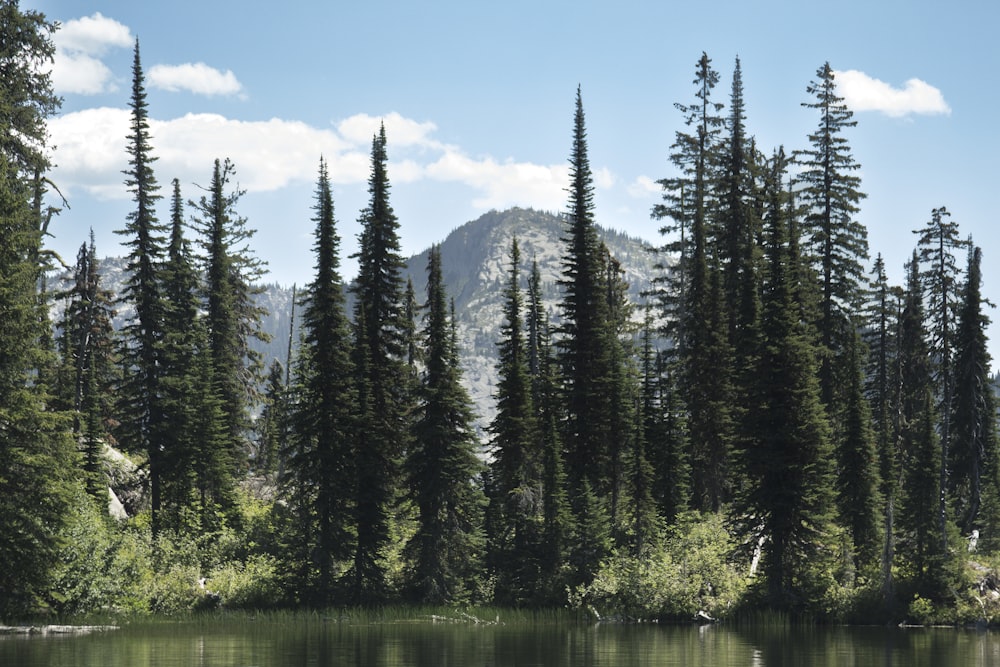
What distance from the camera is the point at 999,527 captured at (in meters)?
59.6

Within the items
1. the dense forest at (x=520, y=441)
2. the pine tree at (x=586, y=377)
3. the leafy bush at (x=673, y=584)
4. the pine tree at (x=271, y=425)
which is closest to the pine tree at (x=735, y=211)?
the dense forest at (x=520, y=441)

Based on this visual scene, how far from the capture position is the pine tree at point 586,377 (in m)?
51.7

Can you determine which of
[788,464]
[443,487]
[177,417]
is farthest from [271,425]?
[788,464]

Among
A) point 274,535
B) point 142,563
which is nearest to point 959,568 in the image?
point 274,535

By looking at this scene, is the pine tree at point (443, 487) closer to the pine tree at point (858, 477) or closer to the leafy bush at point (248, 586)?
the leafy bush at point (248, 586)

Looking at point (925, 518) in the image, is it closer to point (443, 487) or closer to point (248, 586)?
point (443, 487)

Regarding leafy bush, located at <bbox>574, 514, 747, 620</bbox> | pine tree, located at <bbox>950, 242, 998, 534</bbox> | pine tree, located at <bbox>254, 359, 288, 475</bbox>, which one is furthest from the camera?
pine tree, located at <bbox>254, 359, 288, 475</bbox>

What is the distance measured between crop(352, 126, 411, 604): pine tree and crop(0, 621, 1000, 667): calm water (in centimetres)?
672

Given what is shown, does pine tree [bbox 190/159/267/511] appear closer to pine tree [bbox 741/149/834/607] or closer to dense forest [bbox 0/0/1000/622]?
dense forest [bbox 0/0/1000/622]

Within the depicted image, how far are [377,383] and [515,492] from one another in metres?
9.26

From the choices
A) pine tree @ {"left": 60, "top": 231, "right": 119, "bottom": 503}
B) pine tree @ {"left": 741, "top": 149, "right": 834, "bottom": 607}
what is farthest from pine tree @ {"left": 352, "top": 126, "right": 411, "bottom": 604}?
pine tree @ {"left": 741, "top": 149, "right": 834, "bottom": 607}

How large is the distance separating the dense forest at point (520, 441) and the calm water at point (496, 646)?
13.8 feet

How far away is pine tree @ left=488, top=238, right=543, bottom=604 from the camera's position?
49.8m

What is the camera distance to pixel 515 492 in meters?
50.2
